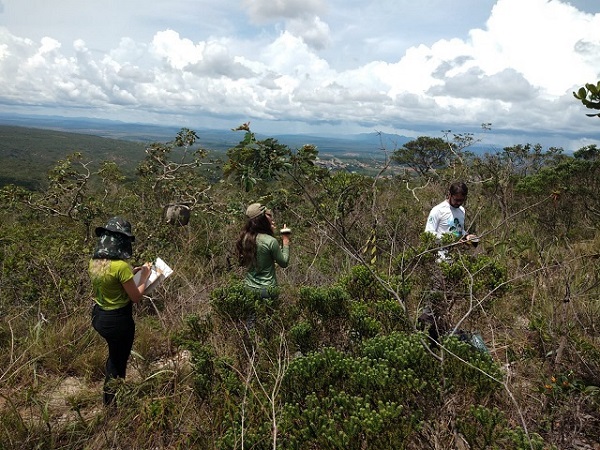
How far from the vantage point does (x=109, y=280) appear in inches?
109

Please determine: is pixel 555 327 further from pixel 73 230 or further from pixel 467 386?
pixel 73 230

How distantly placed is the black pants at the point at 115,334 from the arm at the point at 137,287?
0.52ft

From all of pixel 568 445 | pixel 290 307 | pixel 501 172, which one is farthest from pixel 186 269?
pixel 501 172

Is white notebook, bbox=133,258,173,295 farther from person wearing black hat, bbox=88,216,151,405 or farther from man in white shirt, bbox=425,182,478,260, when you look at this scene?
man in white shirt, bbox=425,182,478,260

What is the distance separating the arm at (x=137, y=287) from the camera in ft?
9.18

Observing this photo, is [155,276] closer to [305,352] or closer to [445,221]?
[305,352]

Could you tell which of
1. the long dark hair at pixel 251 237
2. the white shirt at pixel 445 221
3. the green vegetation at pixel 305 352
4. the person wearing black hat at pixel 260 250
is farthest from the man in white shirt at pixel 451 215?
the long dark hair at pixel 251 237

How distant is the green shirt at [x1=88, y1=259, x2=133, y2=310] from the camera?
278cm

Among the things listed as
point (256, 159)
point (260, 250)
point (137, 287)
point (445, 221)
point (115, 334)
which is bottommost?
point (115, 334)

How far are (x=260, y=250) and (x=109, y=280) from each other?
1.13 metres

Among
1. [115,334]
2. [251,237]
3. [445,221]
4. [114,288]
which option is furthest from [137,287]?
[445,221]

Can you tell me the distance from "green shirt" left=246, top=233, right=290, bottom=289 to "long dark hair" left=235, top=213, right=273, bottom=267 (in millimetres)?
34

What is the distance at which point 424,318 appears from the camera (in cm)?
329

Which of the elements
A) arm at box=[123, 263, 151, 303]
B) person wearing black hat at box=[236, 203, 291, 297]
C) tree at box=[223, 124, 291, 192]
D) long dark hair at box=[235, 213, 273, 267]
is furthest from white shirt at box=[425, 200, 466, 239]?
arm at box=[123, 263, 151, 303]
